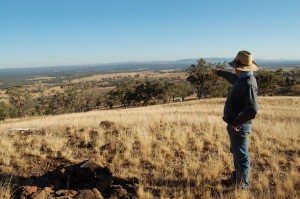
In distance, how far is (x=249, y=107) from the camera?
16.0 feet

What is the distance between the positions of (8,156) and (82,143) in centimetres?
191

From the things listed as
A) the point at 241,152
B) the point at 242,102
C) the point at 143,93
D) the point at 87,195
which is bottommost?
the point at 143,93

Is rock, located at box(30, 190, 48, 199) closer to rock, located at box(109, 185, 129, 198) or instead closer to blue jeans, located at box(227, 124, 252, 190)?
rock, located at box(109, 185, 129, 198)

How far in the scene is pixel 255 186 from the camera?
556 cm

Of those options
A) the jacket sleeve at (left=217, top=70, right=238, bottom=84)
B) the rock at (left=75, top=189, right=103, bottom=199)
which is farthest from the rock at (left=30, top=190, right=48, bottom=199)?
the jacket sleeve at (left=217, top=70, right=238, bottom=84)

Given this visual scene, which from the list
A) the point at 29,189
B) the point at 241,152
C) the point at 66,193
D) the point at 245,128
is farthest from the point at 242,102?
the point at 29,189

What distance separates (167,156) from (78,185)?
2.49m

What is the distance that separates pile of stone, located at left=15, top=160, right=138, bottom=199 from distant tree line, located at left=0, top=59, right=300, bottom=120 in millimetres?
51605

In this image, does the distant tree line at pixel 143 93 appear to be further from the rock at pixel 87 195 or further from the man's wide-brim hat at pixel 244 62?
the rock at pixel 87 195

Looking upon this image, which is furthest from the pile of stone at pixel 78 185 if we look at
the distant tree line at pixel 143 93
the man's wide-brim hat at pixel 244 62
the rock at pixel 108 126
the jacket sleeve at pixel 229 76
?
the distant tree line at pixel 143 93

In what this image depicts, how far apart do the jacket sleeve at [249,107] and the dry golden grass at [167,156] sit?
1.20 metres

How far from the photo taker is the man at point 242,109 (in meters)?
4.91

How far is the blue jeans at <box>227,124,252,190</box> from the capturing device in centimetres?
522

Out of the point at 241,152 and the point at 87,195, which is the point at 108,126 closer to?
the point at 87,195
